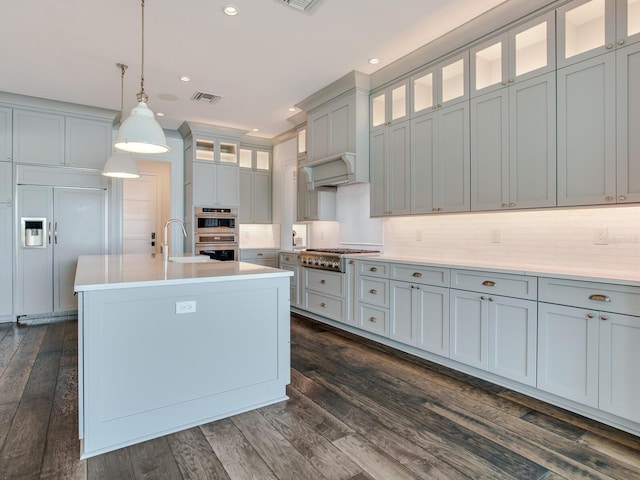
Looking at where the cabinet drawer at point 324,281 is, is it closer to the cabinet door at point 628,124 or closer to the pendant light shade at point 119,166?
the pendant light shade at point 119,166

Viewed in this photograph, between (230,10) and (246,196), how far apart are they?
3842mm

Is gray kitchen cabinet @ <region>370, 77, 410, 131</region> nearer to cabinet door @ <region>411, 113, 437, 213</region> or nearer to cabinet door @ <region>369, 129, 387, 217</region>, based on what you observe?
cabinet door @ <region>369, 129, 387, 217</region>

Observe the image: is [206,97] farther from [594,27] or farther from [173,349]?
[594,27]

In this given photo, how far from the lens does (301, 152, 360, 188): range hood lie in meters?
4.19

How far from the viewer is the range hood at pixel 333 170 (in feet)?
13.7

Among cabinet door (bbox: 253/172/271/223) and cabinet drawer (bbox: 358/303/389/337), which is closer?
cabinet drawer (bbox: 358/303/389/337)

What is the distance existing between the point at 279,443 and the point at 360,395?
0.79 m

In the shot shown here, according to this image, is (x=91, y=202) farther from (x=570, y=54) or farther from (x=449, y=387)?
(x=570, y=54)

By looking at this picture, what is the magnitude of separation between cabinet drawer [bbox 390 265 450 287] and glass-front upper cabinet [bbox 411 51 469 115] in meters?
1.50

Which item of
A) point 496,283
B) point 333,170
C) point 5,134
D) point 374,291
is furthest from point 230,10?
point 5,134

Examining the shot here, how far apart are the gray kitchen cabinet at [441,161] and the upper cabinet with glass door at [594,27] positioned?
809 millimetres

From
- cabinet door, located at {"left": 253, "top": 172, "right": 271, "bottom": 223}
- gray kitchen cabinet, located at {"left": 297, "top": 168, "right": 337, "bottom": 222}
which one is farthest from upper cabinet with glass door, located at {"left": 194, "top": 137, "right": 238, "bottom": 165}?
gray kitchen cabinet, located at {"left": 297, "top": 168, "right": 337, "bottom": 222}

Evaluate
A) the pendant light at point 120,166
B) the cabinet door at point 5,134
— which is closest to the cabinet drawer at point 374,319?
the pendant light at point 120,166

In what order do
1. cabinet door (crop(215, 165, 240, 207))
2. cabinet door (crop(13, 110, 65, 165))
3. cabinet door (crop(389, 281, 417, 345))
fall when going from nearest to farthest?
1. cabinet door (crop(389, 281, 417, 345))
2. cabinet door (crop(13, 110, 65, 165))
3. cabinet door (crop(215, 165, 240, 207))
